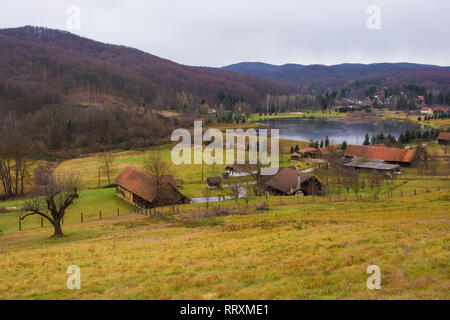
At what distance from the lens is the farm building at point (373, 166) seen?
49688 mm

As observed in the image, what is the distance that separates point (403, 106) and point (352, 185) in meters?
158

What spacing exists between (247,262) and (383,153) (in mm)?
51350

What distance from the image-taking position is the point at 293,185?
3959cm

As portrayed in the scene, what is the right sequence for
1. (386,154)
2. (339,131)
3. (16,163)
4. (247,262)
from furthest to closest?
1. (339,131)
2. (386,154)
3. (16,163)
4. (247,262)

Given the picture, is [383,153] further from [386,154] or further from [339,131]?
[339,131]

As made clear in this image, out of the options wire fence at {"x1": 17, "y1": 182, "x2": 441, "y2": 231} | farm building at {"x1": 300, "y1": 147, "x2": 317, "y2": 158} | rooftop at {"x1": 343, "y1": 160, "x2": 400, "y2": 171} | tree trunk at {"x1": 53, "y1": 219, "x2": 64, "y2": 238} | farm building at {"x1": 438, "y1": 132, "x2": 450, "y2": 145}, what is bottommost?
wire fence at {"x1": 17, "y1": 182, "x2": 441, "y2": 231}

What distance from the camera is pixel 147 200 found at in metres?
33.8

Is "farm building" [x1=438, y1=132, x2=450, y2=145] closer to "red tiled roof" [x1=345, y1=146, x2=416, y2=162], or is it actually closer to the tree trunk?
"red tiled roof" [x1=345, y1=146, x2=416, y2=162]

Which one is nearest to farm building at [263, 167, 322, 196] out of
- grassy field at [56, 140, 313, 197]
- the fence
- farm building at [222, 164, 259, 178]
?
the fence

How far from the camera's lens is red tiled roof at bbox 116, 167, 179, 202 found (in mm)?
34531

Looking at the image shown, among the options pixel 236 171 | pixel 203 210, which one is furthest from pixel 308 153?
pixel 203 210

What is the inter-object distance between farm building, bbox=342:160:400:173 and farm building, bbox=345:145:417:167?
5.03 feet
